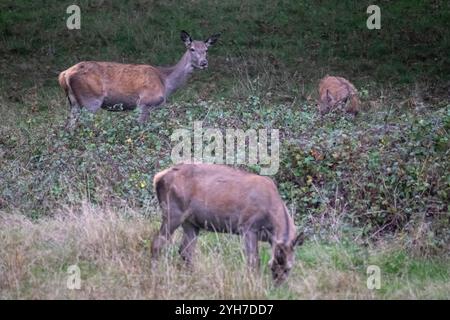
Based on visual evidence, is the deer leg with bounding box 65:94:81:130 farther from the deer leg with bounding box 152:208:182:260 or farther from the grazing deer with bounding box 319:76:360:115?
the deer leg with bounding box 152:208:182:260

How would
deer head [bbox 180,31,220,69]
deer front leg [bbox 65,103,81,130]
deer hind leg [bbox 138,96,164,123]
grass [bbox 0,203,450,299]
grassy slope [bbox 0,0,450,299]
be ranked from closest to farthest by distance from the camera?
grass [bbox 0,203,450,299] → grassy slope [bbox 0,0,450,299] → deer front leg [bbox 65,103,81,130] → deer hind leg [bbox 138,96,164,123] → deer head [bbox 180,31,220,69]

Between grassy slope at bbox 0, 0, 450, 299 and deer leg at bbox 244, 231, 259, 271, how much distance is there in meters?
0.25

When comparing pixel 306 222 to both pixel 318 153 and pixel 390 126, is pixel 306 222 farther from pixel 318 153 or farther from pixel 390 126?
pixel 390 126

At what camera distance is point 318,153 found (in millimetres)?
10438

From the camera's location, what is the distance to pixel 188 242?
7.98 metres

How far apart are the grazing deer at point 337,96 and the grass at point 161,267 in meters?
5.81

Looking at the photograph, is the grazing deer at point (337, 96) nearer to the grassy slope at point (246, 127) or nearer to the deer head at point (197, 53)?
the grassy slope at point (246, 127)

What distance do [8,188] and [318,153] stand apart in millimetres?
3659

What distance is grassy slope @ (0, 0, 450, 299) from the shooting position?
7633mm

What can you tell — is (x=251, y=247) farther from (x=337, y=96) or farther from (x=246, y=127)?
(x=337, y=96)

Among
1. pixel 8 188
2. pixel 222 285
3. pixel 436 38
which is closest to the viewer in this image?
pixel 222 285

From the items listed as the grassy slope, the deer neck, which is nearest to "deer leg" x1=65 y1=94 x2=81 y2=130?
the grassy slope

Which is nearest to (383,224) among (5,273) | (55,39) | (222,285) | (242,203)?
(242,203)

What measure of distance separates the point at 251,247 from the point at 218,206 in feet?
1.67
